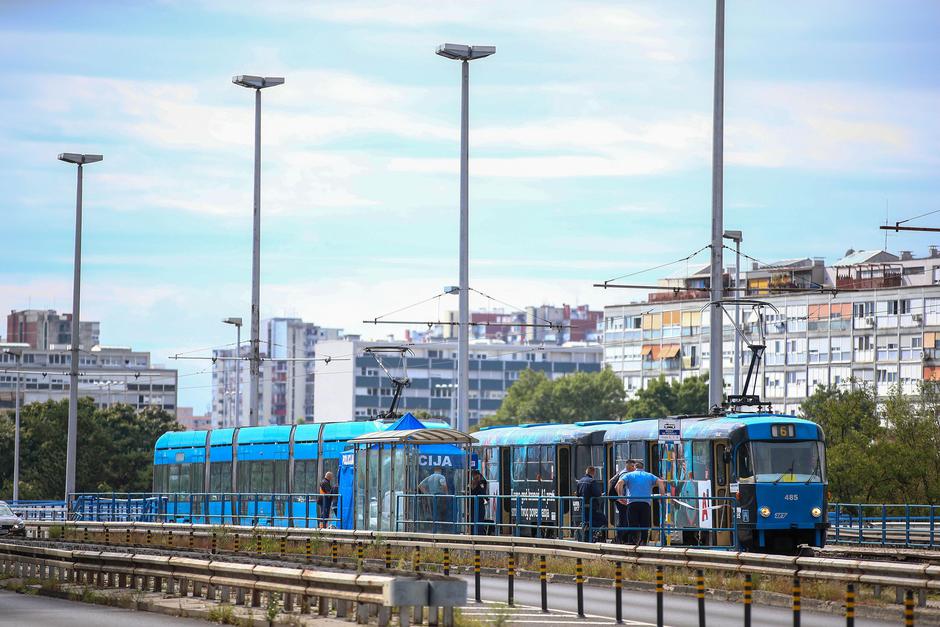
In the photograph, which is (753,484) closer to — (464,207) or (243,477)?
(464,207)

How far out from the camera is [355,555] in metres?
33.0

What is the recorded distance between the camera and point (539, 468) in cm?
3962

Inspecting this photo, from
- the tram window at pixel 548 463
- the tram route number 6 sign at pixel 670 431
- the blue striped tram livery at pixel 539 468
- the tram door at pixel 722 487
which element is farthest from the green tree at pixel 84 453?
the tram route number 6 sign at pixel 670 431

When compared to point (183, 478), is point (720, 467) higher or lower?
higher

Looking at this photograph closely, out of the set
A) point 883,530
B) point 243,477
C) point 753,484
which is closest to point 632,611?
point 753,484

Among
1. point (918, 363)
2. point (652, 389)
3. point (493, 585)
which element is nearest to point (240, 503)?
point (493, 585)

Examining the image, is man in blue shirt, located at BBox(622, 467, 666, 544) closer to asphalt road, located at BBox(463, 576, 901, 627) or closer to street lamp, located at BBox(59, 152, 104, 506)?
asphalt road, located at BBox(463, 576, 901, 627)

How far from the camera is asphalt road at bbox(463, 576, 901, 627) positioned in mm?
21438

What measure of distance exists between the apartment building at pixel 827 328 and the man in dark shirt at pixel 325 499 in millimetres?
74740

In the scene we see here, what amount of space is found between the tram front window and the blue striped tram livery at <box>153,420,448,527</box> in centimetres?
1019

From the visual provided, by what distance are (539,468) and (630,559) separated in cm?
1263

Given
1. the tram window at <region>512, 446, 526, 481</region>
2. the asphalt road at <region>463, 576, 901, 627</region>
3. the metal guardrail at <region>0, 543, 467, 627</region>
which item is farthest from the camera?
the tram window at <region>512, 446, 526, 481</region>

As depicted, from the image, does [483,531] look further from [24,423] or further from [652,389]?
[652,389]

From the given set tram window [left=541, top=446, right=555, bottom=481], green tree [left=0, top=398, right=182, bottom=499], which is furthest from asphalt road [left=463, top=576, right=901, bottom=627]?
green tree [left=0, top=398, right=182, bottom=499]
